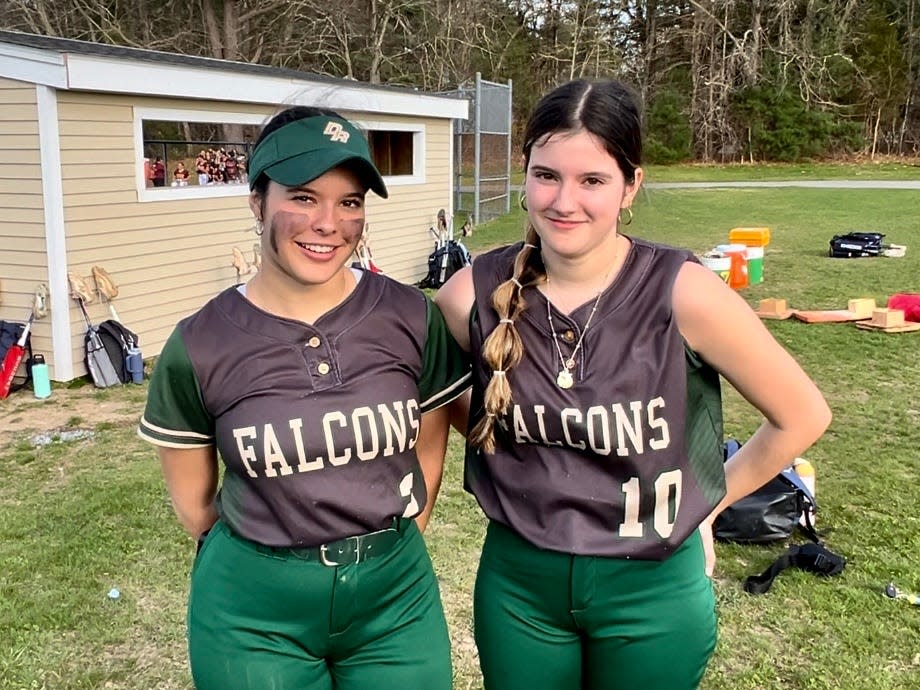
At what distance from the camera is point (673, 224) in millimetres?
18812

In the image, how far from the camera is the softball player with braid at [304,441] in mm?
1704

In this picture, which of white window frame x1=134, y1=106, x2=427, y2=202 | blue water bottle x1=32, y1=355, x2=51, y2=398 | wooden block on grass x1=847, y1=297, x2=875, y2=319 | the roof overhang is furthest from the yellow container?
blue water bottle x1=32, y1=355, x2=51, y2=398

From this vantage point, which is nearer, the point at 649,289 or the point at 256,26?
the point at 649,289

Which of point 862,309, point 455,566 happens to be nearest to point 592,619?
point 455,566

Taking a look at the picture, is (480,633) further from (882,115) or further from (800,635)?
(882,115)

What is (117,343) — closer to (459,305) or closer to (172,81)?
(172,81)

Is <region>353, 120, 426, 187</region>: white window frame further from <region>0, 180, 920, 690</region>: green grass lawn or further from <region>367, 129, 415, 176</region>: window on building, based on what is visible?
<region>0, 180, 920, 690</region>: green grass lawn

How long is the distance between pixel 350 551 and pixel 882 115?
39869 millimetres

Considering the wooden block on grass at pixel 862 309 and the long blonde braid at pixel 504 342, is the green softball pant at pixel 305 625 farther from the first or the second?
the wooden block on grass at pixel 862 309

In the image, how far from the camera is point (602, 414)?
5.72 feet

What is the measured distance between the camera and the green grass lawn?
11.1 feet

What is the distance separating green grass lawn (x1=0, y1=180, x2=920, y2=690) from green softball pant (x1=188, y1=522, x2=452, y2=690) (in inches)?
49.8

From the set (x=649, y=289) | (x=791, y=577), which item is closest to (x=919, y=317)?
(x=791, y=577)

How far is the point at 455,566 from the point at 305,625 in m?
2.61
